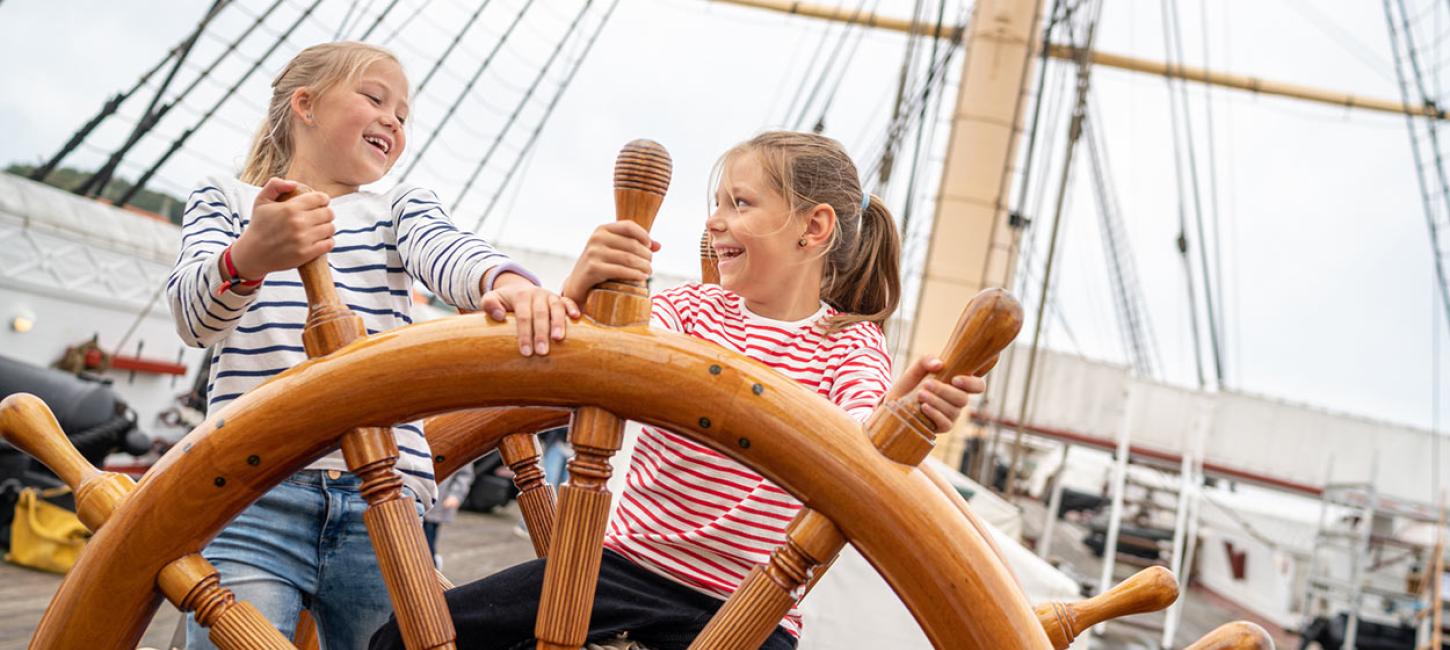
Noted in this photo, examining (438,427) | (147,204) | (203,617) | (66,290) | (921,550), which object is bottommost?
(203,617)

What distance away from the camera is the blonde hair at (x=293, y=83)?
1.08 meters

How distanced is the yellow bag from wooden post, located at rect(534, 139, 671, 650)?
291 centimetres

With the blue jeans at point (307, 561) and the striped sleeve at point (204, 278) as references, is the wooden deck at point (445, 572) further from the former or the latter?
the striped sleeve at point (204, 278)

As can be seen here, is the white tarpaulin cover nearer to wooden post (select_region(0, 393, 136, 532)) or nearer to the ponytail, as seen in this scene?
the ponytail

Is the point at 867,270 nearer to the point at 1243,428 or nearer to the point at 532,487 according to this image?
the point at 532,487

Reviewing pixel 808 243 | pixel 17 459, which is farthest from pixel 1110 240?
pixel 808 243

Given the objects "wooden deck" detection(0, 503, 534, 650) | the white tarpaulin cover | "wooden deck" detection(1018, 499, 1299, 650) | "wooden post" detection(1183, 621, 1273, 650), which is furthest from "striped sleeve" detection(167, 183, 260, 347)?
the white tarpaulin cover

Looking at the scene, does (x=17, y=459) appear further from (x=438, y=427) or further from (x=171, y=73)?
(x=438, y=427)

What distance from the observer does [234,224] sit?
1041mm

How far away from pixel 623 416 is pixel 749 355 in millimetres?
364

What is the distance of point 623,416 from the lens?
2.28 ft

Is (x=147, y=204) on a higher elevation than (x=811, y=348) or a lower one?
higher

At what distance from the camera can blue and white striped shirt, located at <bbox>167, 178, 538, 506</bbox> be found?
0.90 m

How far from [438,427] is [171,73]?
4148 millimetres
